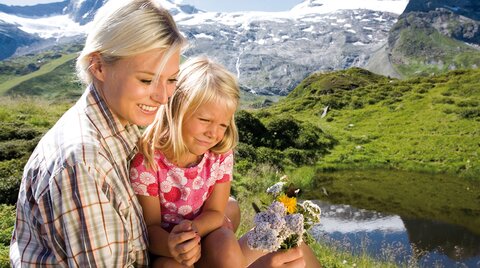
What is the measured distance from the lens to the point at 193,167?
3.70 m

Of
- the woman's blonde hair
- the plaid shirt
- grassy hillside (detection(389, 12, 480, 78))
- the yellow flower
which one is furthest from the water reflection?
grassy hillside (detection(389, 12, 480, 78))

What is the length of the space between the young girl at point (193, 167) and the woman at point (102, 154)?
0.89 feet

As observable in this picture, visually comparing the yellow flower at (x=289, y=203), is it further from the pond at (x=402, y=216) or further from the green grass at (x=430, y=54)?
the green grass at (x=430, y=54)

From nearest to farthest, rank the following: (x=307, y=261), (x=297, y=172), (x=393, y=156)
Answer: (x=307, y=261) < (x=297, y=172) < (x=393, y=156)

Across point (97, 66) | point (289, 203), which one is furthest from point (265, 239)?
point (97, 66)

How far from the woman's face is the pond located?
25.7 ft

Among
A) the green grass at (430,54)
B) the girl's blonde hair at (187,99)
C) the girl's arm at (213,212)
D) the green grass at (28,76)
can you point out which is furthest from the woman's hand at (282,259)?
the green grass at (430,54)

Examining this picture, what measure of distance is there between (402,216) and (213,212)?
1271 centimetres

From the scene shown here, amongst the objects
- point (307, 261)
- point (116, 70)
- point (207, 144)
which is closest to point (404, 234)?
point (307, 261)

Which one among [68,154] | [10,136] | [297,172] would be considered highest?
[68,154]

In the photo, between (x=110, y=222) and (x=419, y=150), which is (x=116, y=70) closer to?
(x=110, y=222)

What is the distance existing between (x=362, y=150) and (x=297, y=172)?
6642 millimetres

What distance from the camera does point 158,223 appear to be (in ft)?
11.1

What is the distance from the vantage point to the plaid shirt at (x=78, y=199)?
2361 mm
